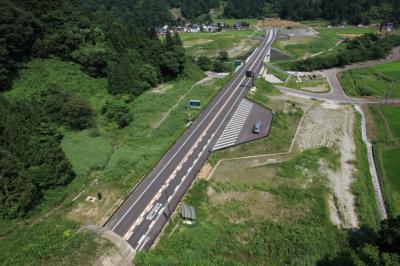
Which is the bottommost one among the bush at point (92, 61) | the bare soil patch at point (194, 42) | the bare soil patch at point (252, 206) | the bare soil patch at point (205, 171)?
the bare soil patch at point (252, 206)

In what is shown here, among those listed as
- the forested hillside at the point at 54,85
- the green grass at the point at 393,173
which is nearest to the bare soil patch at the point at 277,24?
the forested hillside at the point at 54,85

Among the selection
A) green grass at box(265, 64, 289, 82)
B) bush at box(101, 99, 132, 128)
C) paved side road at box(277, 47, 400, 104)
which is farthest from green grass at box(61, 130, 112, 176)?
green grass at box(265, 64, 289, 82)

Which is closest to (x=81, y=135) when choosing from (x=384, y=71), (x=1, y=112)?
(x=1, y=112)

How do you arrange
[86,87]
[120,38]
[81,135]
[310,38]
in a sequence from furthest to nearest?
[310,38] → [120,38] → [86,87] → [81,135]

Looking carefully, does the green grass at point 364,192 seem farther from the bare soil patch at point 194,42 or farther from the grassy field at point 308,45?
the bare soil patch at point 194,42

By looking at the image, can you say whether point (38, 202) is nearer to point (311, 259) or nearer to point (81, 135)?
point (81, 135)

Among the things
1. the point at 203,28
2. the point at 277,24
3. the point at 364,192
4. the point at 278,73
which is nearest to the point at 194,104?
the point at 364,192
